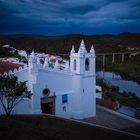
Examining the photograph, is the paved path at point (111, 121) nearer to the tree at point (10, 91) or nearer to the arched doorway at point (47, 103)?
the arched doorway at point (47, 103)

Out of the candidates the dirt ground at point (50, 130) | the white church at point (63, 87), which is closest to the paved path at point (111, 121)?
the white church at point (63, 87)

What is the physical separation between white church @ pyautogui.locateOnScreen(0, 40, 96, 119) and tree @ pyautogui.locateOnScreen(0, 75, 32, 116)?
139 cm

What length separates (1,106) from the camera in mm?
22031

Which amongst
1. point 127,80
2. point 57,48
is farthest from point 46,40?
point 127,80

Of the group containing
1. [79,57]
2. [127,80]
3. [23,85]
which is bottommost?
[127,80]

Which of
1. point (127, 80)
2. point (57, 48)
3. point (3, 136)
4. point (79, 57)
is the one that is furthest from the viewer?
point (57, 48)

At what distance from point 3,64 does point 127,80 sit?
4822cm

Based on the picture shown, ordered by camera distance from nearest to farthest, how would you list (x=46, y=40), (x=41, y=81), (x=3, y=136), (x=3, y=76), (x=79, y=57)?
(x=3, y=136) < (x=3, y=76) < (x=41, y=81) < (x=79, y=57) < (x=46, y=40)

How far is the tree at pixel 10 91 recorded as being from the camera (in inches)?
797

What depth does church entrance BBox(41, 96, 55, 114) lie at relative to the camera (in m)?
24.5

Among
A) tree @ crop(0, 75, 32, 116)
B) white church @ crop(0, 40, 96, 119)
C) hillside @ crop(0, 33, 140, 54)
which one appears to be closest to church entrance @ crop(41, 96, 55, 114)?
white church @ crop(0, 40, 96, 119)

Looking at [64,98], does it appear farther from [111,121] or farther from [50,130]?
[50,130]

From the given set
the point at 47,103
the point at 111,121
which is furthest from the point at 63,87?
the point at 111,121

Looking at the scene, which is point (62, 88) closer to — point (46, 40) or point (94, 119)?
point (94, 119)
